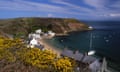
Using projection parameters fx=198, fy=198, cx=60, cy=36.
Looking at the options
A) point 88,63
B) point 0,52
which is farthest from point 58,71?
point 88,63

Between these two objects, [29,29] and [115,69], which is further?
[29,29]

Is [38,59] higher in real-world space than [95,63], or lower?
higher

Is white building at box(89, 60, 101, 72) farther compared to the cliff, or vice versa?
the cliff

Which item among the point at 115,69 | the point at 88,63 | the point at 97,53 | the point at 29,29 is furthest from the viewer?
the point at 29,29

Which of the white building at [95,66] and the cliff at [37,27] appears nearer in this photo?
the white building at [95,66]

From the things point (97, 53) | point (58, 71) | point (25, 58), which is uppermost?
point (25, 58)

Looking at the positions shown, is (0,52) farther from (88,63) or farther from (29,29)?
(29,29)

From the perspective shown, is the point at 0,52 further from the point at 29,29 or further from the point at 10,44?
the point at 29,29

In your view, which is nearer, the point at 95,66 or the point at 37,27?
the point at 95,66

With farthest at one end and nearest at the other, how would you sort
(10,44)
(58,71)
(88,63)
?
1. (88,63)
2. (10,44)
3. (58,71)

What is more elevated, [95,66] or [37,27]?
[37,27]
